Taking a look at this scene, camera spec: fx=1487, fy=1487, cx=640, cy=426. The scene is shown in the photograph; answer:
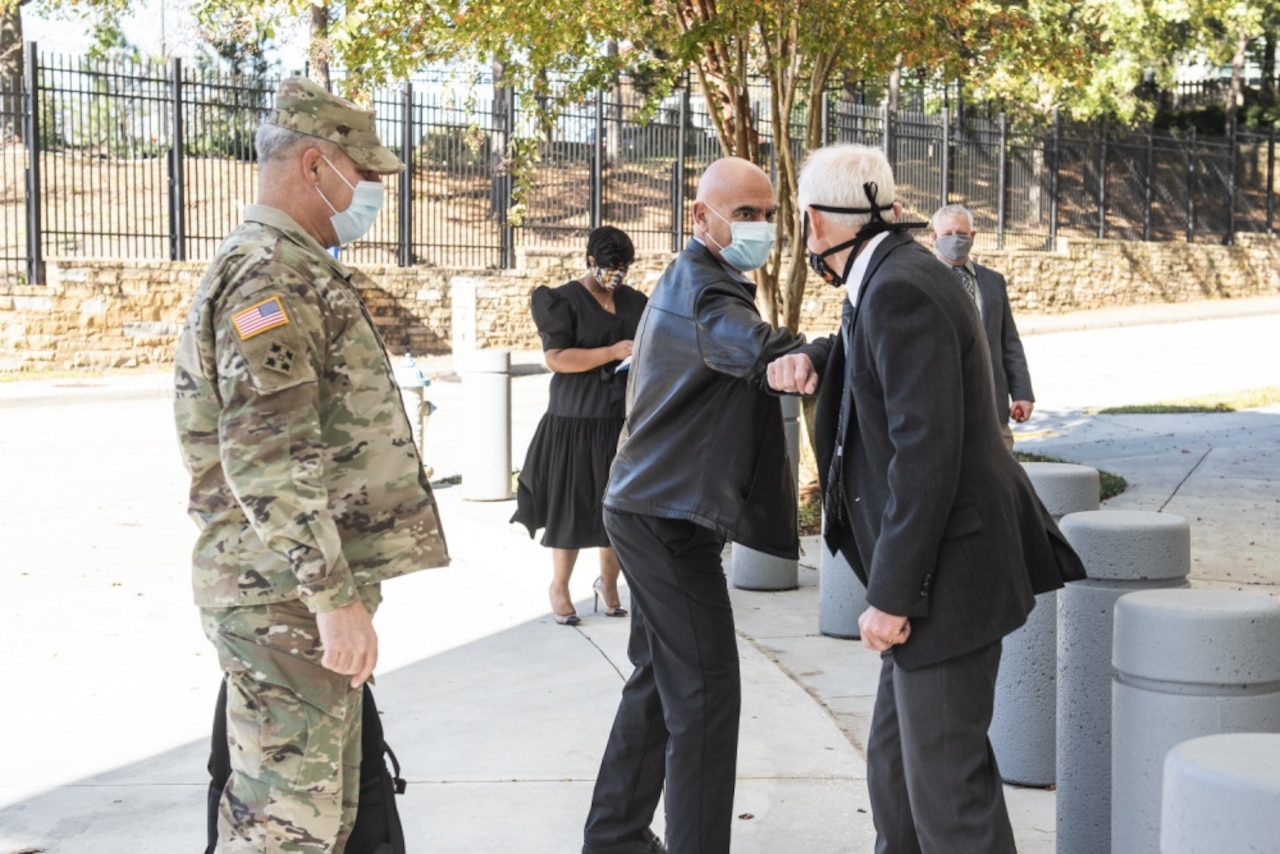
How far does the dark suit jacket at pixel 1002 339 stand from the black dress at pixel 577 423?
1.98 m

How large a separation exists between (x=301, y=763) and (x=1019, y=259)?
27.9m

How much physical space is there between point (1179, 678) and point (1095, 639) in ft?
2.65

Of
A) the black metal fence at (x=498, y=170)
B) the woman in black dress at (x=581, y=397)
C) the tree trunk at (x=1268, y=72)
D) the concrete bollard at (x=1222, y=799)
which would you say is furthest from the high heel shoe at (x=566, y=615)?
the tree trunk at (x=1268, y=72)

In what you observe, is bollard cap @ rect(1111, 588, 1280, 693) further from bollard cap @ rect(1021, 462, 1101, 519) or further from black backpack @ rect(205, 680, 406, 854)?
black backpack @ rect(205, 680, 406, 854)

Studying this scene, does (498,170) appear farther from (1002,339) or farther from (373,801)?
(373,801)

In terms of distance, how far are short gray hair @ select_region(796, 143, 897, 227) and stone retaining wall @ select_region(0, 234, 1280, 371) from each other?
8.54 m

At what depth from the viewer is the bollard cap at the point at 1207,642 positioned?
336 cm

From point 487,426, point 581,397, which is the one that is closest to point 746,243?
point 581,397

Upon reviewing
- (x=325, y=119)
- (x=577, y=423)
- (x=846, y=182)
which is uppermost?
(x=325, y=119)

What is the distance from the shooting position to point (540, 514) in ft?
22.7

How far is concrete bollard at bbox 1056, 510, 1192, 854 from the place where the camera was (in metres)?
4.09

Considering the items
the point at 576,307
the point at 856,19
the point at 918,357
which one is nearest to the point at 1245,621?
the point at 918,357

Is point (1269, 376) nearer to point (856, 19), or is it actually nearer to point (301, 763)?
point (856, 19)

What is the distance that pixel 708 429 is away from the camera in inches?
154
